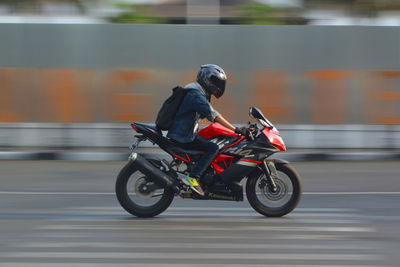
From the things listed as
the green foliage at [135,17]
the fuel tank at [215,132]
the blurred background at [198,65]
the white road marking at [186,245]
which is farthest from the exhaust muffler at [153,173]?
the green foliage at [135,17]

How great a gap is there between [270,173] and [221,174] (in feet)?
1.76

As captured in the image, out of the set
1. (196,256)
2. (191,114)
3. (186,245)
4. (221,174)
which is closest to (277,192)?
(221,174)

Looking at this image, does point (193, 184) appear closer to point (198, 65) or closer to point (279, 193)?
point (279, 193)

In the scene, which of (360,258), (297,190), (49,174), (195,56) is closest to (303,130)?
(195,56)

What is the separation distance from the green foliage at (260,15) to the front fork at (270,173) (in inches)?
296

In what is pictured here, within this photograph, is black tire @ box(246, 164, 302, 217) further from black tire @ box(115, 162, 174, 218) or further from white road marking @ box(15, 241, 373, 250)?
white road marking @ box(15, 241, 373, 250)

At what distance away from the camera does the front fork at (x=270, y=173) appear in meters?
7.45

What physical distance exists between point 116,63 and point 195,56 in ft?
5.48

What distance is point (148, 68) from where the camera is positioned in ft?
47.5

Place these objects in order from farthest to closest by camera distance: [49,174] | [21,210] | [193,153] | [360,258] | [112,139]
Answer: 1. [112,139]
2. [49,174]
3. [21,210]
4. [193,153]
5. [360,258]

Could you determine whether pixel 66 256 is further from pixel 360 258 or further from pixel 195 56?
pixel 195 56

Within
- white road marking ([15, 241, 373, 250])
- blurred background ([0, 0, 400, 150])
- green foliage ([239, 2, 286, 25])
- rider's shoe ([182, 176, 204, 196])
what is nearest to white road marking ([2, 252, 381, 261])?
white road marking ([15, 241, 373, 250])

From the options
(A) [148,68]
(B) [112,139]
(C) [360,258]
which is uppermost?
(A) [148,68]

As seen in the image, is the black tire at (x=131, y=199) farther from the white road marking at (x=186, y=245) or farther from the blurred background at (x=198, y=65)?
the blurred background at (x=198, y=65)
